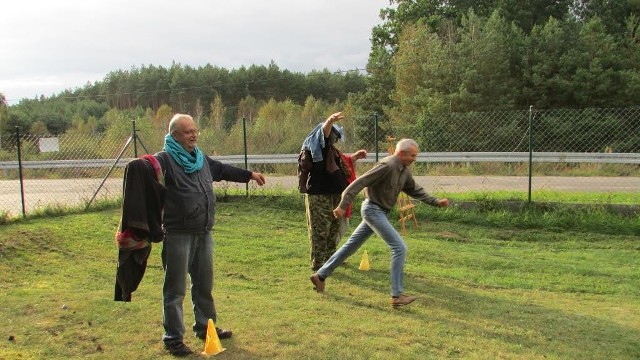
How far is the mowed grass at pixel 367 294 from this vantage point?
15.2ft

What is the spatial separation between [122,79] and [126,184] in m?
72.6

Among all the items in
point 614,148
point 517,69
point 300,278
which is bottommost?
point 300,278

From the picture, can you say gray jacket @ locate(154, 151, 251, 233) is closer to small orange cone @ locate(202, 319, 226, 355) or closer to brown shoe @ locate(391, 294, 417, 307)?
small orange cone @ locate(202, 319, 226, 355)

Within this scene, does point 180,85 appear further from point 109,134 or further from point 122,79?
point 109,134

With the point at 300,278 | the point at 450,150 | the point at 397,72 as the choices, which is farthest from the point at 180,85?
the point at 300,278

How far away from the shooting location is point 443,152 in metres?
18.3

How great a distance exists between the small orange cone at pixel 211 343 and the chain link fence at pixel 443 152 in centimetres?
1050

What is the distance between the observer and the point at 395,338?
4770 mm

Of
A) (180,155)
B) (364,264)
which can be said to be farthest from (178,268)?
(364,264)

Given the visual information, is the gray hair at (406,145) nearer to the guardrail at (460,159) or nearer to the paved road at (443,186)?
the paved road at (443,186)

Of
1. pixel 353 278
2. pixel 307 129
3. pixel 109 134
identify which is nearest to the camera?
pixel 353 278

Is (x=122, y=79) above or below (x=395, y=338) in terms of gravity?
above

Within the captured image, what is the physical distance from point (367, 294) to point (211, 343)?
231 centimetres

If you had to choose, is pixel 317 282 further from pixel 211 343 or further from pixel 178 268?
pixel 178 268
